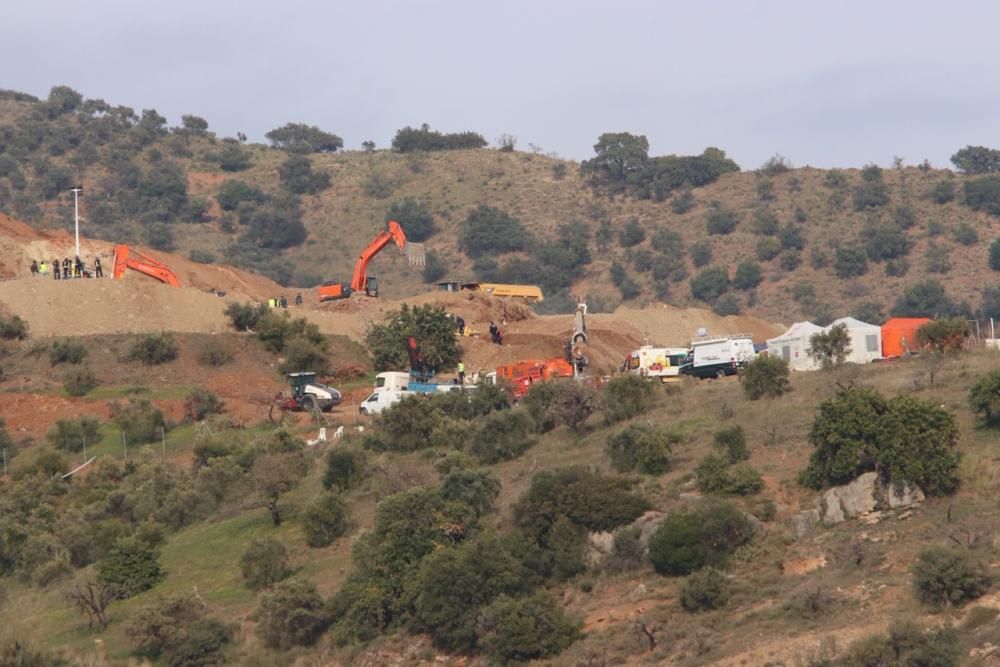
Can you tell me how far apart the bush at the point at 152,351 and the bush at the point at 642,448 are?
35998 mm

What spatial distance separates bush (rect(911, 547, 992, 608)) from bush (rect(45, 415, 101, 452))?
42015 millimetres

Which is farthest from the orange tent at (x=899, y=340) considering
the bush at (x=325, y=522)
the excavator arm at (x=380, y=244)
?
the excavator arm at (x=380, y=244)

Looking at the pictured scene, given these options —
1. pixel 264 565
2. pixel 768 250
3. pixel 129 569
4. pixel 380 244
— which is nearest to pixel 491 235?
pixel 768 250

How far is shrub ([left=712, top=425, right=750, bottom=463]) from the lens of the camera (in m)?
44.9

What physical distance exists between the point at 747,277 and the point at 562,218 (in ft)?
88.3

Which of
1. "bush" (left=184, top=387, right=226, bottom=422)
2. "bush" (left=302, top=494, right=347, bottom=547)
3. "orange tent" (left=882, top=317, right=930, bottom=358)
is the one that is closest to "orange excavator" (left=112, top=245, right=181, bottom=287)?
"bush" (left=184, top=387, right=226, bottom=422)

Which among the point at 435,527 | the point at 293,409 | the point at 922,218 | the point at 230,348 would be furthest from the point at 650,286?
the point at 435,527

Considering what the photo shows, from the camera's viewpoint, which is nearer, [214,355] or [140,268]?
[214,355]

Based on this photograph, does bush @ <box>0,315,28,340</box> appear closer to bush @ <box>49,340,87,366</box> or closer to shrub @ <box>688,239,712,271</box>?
bush @ <box>49,340,87,366</box>

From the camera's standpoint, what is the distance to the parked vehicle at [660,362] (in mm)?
64125

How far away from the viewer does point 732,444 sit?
45.2m

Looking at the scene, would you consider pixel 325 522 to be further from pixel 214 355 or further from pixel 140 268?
pixel 140 268

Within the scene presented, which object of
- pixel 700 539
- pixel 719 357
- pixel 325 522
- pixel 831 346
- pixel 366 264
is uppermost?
pixel 366 264

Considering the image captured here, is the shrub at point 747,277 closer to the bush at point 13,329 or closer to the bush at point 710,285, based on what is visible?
the bush at point 710,285
